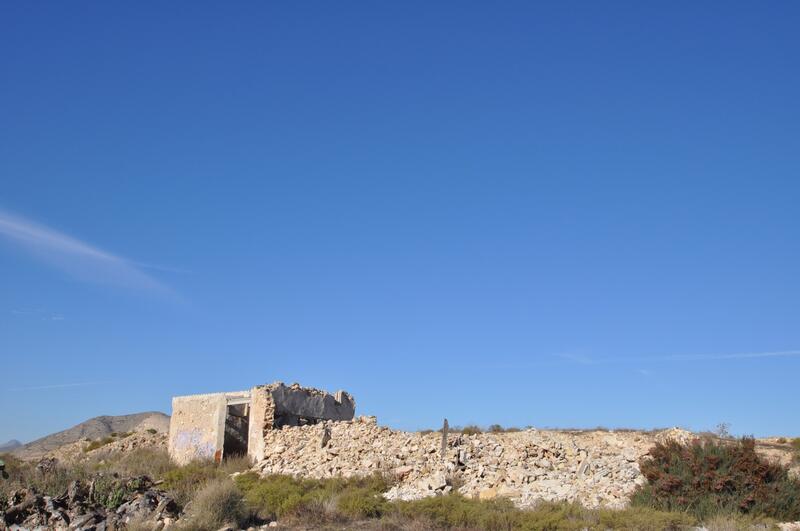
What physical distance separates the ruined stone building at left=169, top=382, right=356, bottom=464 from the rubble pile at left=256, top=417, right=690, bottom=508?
105 centimetres

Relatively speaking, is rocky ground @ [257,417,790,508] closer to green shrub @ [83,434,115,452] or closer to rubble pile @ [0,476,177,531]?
rubble pile @ [0,476,177,531]

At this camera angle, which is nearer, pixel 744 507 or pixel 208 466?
pixel 744 507

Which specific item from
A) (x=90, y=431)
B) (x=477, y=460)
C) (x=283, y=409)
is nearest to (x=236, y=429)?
(x=283, y=409)

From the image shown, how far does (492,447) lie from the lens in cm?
2222

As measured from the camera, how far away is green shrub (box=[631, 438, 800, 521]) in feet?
53.1

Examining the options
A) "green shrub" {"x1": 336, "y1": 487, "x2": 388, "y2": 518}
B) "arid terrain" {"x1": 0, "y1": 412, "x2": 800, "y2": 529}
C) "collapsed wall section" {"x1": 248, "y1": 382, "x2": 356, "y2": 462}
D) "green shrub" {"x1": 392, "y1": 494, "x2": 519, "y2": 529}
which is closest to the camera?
"green shrub" {"x1": 392, "y1": 494, "x2": 519, "y2": 529}

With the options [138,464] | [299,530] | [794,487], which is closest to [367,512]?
[299,530]

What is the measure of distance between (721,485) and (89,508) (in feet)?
48.1

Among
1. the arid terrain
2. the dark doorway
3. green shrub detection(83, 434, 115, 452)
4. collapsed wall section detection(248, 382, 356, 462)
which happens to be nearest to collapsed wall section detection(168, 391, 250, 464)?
the dark doorway

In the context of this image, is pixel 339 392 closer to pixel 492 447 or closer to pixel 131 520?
pixel 492 447

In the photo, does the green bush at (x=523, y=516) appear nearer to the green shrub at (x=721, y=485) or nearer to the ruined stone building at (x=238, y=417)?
the green shrub at (x=721, y=485)

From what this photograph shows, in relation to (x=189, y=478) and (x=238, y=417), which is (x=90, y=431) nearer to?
(x=238, y=417)

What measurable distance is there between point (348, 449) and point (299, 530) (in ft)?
28.5

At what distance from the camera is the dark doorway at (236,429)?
1154 inches
